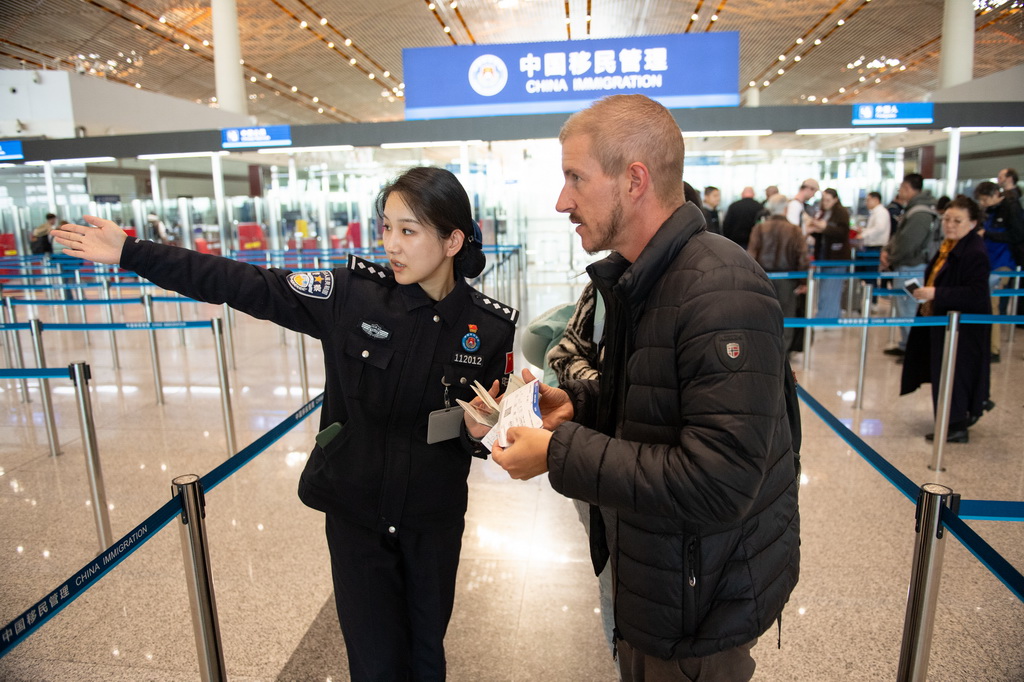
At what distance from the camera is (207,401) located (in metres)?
6.14

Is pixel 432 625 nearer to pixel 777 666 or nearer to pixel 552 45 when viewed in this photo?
pixel 777 666

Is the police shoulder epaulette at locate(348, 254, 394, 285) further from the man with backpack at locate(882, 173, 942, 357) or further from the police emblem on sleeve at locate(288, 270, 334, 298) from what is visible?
the man with backpack at locate(882, 173, 942, 357)

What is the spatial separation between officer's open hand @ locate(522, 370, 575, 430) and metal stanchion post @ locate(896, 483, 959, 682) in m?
0.86

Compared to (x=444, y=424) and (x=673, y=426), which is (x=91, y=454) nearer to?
(x=444, y=424)

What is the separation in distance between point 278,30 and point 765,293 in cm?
2085

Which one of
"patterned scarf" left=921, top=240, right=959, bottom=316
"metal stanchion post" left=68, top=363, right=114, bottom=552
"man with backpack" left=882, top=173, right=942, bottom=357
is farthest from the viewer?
"man with backpack" left=882, top=173, right=942, bottom=357

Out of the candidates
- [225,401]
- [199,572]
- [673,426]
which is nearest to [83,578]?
[199,572]

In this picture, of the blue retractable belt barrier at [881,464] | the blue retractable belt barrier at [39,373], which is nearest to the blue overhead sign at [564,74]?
the blue retractable belt barrier at [39,373]

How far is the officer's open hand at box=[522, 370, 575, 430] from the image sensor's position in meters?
1.58

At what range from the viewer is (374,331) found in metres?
1.76

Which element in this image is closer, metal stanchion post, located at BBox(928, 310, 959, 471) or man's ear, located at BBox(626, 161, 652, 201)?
man's ear, located at BBox(626, 161, 652, 201)

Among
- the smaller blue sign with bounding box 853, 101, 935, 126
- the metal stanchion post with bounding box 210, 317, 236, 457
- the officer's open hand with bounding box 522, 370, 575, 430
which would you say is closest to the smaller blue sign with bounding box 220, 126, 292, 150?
the metal stanchion post with bounding box 210, 317, 236, 457

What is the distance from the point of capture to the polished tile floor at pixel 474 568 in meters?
2.60

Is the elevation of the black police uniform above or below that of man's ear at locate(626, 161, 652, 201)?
below
